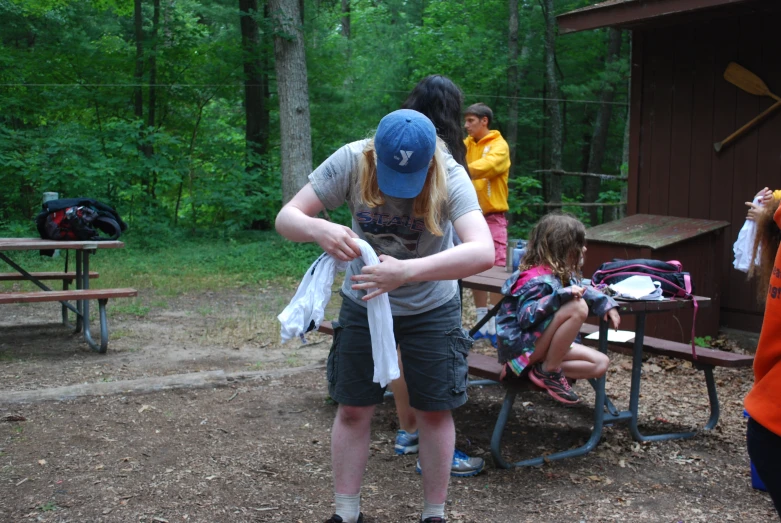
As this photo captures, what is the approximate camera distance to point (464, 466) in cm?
363

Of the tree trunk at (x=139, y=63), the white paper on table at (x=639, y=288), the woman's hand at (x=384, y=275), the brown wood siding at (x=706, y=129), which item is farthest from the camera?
the tree trunk at (x=139, y=63)

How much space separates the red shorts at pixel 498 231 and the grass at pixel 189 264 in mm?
3490

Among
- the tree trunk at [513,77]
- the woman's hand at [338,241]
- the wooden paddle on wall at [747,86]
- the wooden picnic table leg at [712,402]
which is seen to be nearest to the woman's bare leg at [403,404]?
the woman's hand at [338,241]

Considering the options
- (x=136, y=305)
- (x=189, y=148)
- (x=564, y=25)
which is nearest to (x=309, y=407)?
(x=136, y=305)

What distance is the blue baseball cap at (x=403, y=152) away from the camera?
8.00 ft

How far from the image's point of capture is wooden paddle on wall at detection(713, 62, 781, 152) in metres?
6.35

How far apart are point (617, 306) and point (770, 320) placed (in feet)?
6.82

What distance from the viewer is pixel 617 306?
12.5 feet

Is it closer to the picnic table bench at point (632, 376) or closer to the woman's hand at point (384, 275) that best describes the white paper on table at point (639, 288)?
the picnic table bench at point (632, 376)

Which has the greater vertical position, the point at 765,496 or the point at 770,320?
the point at 770,320

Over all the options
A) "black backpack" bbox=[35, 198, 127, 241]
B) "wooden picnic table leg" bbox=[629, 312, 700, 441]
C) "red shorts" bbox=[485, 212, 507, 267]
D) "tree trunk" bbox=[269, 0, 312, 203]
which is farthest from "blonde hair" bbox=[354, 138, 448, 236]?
"tree trunk" bbox=[269, 0, 312, 203]

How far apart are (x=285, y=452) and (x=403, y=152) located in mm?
1999

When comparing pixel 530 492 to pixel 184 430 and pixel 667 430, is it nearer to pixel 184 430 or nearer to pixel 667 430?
pixel 667 430

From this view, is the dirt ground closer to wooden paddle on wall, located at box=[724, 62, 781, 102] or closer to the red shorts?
the red shorts
